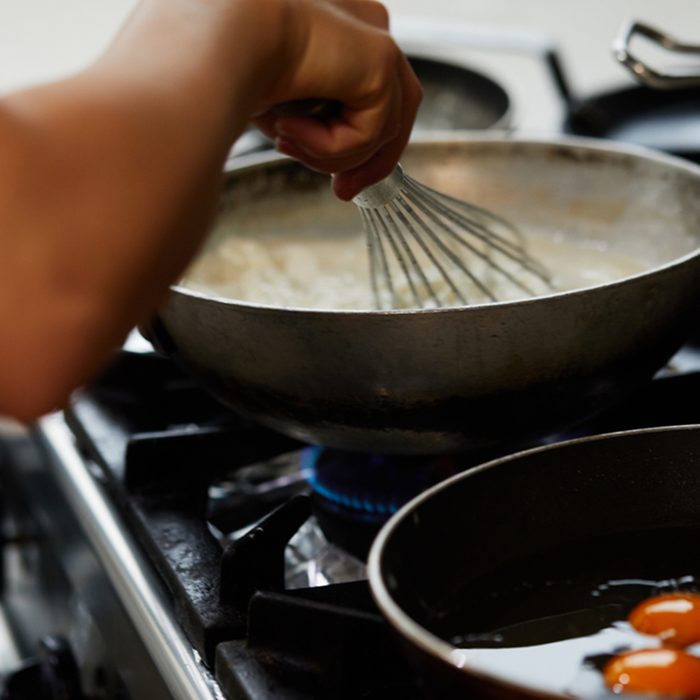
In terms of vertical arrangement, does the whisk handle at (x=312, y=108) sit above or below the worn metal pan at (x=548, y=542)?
above

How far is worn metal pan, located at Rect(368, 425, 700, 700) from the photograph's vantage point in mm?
531

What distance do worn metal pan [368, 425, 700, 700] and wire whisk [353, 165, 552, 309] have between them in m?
0.21

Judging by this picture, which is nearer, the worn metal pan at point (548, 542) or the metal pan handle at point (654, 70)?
the worn metal pan at point (548, 542)

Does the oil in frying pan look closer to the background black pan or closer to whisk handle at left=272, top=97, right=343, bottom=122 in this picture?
whisk handle at left=272, top=97, right=343, bottom=122

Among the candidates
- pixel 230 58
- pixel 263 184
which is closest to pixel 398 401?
pixel 230 58

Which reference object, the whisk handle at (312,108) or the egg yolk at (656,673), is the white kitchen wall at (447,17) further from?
the egg yolk at (656,673)

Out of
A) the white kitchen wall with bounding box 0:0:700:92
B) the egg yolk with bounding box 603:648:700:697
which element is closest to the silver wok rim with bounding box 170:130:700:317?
the egg yolk with bounding box 603:648:700:697

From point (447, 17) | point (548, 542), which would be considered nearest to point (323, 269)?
point (548, 542)

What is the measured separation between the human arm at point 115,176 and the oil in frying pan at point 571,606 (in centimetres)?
21

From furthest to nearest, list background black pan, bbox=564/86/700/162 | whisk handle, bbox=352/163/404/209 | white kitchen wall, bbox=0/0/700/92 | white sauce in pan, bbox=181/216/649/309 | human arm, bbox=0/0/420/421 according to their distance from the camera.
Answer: white kitchen wall, bbox=0/0/700/92, background black pan, bbox=564/86/700/162, white sauce in pan, bbox=181/216/649/309, whisk handle, bbox=352/163/404/209, human arm, bbox=0/0/420/421

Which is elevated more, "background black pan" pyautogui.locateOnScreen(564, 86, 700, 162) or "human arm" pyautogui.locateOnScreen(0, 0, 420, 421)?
"human arm" pyautogui.locateOnScreen(0, 0, 420, 421)

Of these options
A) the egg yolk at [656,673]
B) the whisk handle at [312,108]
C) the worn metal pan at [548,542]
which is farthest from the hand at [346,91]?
the egg yolk at [656,673]

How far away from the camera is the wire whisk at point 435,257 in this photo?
29.6 inches

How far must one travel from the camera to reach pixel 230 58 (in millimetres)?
512
